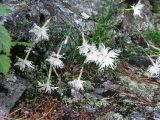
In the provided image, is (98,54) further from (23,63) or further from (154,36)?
(154,36)

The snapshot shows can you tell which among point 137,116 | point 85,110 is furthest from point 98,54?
point 137,116

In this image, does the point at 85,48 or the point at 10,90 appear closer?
the point at 10,90

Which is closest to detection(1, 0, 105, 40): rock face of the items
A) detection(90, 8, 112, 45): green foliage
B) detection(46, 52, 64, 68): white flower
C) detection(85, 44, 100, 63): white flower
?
detection(90, 8, 112, 45): green foliage

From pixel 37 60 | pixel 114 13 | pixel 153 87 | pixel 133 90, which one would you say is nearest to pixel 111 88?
pixel 133 90

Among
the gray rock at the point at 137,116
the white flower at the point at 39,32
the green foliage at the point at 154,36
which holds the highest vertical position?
the green foliage at the point at 154,36

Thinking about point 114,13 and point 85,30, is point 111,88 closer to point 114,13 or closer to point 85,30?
point 85,30

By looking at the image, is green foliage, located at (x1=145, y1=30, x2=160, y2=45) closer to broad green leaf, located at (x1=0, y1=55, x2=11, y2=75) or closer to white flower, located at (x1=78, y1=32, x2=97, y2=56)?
white flower, located at (x1=78, y1=32, x2=97, y2=56)

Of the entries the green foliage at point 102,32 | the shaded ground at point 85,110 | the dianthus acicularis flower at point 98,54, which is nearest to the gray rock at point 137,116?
the shaded ground at point 85,110

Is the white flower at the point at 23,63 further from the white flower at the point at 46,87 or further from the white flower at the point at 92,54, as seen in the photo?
the white flower at the point at 92,54

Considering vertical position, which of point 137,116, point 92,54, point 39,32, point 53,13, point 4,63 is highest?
point 53,13
